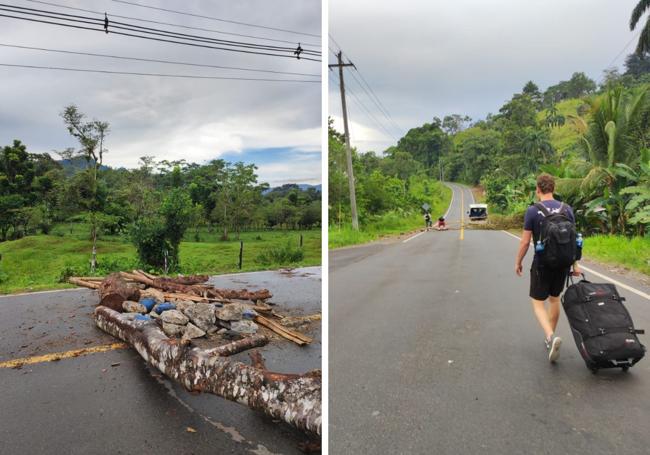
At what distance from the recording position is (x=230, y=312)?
→ 3686 millimetres

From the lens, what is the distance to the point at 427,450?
4.29 feet

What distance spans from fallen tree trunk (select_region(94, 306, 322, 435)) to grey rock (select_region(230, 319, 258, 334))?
63cm

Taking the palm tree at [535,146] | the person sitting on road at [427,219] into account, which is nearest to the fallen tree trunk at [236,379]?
the person sitting on road at [427,219]

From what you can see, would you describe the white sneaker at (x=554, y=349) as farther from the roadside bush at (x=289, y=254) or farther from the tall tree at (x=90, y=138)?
the tall tree at (x=90, y=138)

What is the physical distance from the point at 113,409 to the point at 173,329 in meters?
1.18

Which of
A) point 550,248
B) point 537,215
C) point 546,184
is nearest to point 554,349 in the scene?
point 550,248

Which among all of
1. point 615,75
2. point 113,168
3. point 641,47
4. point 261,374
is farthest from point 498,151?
point 261,374

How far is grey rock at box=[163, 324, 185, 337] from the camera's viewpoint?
114 inches

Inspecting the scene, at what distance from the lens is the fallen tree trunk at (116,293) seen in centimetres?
363

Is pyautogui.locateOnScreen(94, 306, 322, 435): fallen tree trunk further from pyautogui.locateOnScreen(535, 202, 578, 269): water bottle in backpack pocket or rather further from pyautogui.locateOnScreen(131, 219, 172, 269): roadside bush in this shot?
pyautogui.locateOnScreen(131, 219, 172, 269): roadside bush

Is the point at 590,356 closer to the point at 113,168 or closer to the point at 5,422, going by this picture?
the point at 5,422

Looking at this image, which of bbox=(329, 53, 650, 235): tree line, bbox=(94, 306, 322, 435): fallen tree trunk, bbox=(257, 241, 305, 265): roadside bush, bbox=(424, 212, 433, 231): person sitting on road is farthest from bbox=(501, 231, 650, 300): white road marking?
bbox=(424, 212, 433, 231): person sitting on road

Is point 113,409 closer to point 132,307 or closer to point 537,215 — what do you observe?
point 132,307

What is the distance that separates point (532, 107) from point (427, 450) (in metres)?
19.9
